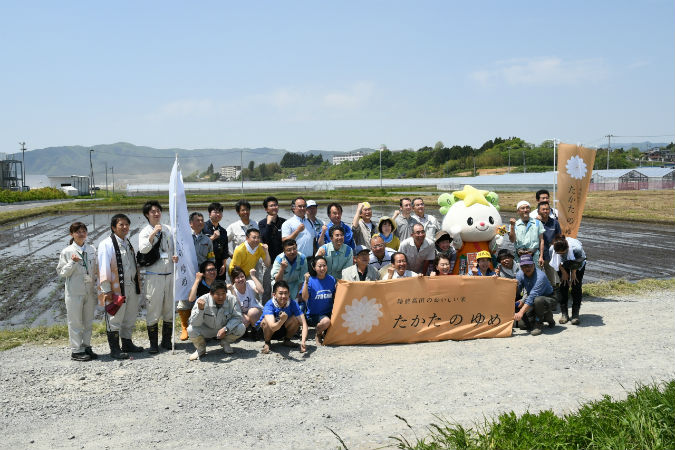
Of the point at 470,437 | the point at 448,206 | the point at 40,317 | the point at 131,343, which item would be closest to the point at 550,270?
the point at 448,206

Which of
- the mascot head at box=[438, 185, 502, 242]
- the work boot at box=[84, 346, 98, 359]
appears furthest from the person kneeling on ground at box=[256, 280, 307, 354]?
the mascot head at box=[438, 185, 502, 242]

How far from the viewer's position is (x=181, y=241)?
24.0ft

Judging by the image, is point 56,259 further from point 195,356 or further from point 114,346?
point 195,356

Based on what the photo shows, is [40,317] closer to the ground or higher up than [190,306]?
closer to the ground

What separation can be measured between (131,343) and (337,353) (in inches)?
111

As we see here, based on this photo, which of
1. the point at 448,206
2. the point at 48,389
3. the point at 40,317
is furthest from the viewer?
the point at 40,317

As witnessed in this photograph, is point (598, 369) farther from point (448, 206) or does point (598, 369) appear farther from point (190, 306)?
point (190, 306)

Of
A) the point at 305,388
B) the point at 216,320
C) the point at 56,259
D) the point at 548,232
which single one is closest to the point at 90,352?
the point at 216,320

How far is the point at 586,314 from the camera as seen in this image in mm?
9016

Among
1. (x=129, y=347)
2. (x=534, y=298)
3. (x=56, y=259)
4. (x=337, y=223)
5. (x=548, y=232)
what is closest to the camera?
(x=129, y=347)

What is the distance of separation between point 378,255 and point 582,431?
402cm

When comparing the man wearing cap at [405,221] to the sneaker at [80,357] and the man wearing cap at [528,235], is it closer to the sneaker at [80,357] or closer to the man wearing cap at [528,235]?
the man wearing cap at [528,235]

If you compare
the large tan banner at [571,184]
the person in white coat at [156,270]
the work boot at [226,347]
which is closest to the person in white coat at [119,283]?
the person in white coat at [156,270]

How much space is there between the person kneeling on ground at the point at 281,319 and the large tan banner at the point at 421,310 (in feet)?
1.59
